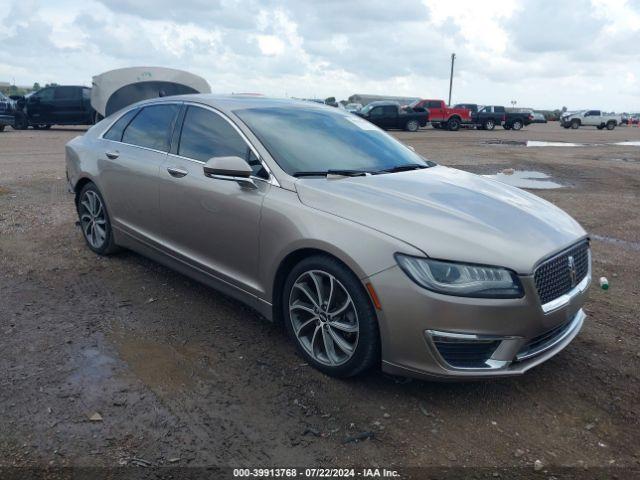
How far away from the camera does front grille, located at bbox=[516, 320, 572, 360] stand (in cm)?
306

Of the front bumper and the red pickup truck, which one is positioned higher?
the red pickup truck

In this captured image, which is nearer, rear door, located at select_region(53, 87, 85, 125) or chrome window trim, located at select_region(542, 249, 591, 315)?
chrome window trim, located at select_region(542, 249, 591, 315)

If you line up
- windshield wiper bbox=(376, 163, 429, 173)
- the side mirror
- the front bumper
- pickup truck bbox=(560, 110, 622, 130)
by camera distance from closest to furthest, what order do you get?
1. the front bumper
2. the side mirror
3. windshield wiper bbox=(376, 163, 429, 173)
4. pickup truck bbox=(560, 110, 622, 130)

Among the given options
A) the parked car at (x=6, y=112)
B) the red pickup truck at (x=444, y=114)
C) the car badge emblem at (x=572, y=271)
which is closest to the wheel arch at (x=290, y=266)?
the car badge emblem at (x=572, y=271)

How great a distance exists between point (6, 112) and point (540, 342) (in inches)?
905

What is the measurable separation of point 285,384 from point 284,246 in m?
0.82

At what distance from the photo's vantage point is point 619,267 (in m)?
5.58

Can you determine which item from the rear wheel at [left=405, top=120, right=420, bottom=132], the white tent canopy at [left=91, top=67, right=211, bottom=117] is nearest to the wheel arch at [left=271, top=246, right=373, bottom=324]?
the white tent canopy at [left=91, top=67, right=211, bottom=117]

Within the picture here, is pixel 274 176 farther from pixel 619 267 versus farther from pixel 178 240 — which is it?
pixel 619 267

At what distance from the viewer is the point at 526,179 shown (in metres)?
11.8

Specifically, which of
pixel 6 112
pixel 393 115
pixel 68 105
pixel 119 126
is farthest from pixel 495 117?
pixel 119 126

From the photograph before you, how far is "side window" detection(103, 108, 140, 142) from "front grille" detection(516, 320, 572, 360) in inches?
154

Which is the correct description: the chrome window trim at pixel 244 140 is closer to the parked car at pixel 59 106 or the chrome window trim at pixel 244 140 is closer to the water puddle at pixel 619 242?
the water puddle at pixel 619 242

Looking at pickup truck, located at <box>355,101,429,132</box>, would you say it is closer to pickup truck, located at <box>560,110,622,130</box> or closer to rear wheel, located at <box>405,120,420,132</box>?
rear wheel, located at <box>405,120,420,132</box>
